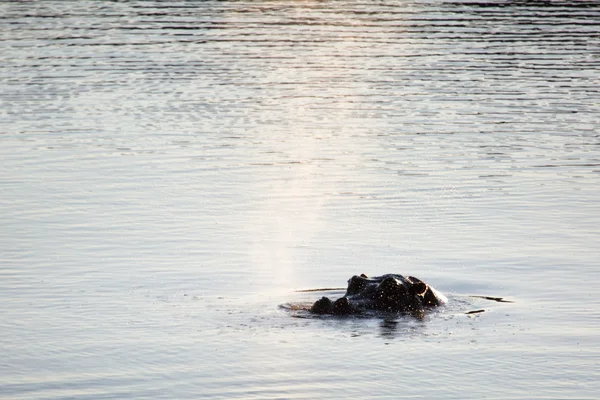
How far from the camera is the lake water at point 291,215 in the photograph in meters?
14.3

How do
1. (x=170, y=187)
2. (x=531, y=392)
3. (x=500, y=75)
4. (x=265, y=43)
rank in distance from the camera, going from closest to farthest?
(x=531, y=392) < (x=170, y=187) < (x=500, y=75) < (x=265, y=43)

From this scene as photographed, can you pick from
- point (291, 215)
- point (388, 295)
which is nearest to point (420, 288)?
point (388, 295)

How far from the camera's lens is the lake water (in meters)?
14.3

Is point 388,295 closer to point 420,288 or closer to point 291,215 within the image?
point 420,288

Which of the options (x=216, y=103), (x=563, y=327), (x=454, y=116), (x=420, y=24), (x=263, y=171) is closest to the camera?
(x=563, y=327)

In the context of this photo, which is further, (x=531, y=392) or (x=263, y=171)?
(x=263, y=171)

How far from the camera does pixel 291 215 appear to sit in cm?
2184

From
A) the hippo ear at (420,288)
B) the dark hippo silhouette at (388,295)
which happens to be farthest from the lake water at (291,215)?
the hippo ear at (420,288)

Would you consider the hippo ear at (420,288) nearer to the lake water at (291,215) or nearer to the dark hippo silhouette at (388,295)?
the dark hippo silhouette at (388,295)

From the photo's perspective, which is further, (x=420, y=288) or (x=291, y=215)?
(x=291, y=215)

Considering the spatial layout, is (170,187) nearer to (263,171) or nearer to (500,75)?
(263,171)

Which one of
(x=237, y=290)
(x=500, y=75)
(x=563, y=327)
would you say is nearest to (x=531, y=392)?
(x=563, y=327)

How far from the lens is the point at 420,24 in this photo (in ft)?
166

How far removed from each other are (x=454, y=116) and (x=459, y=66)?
889cm
